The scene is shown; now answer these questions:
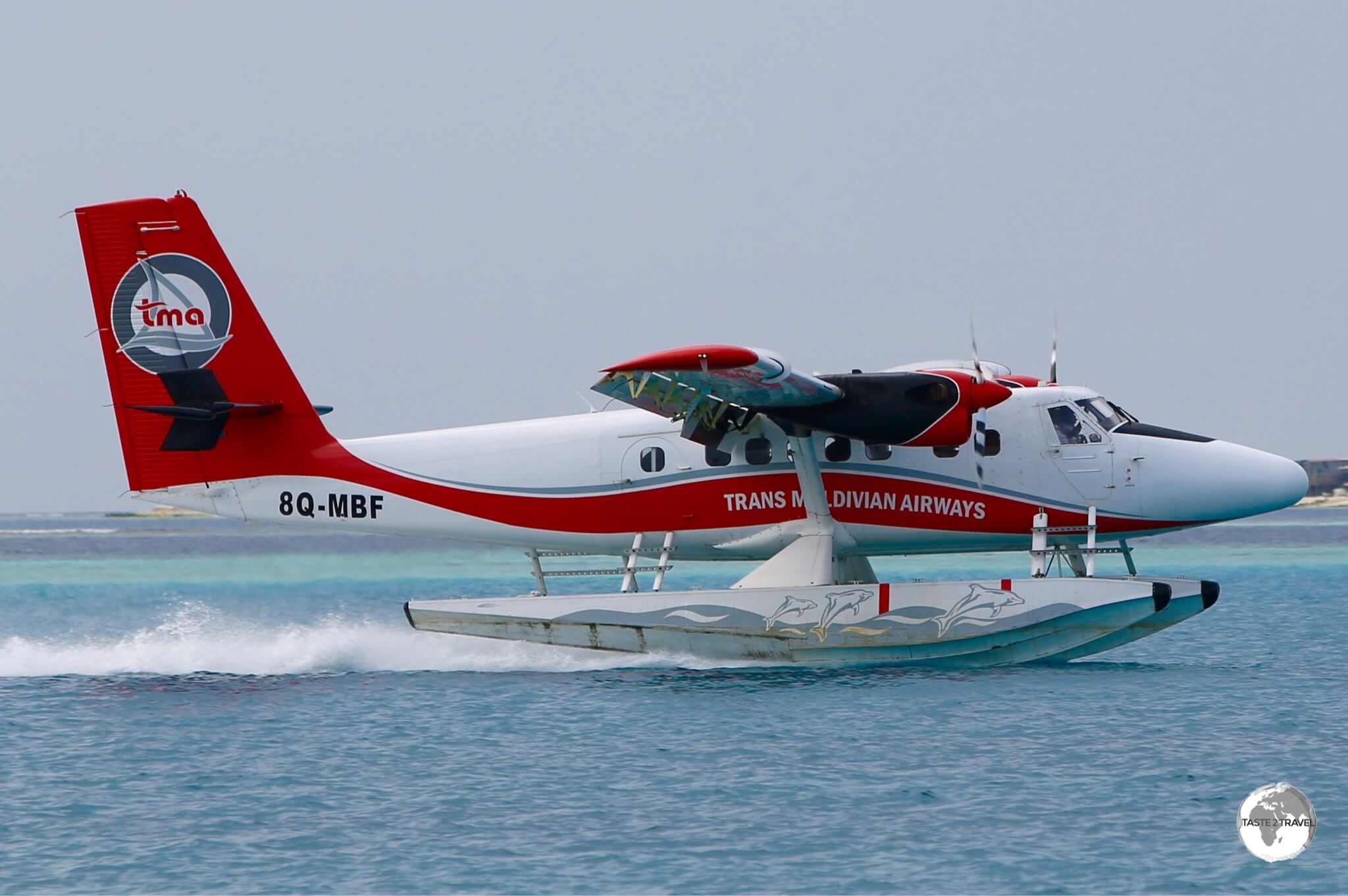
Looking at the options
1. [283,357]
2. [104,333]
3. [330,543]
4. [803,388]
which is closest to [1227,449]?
[803,388]

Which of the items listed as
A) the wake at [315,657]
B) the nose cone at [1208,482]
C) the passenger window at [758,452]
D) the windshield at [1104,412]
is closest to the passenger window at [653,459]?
the passenger window at [758,452]

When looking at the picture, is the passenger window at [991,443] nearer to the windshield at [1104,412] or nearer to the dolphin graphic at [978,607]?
the windshield at [1104,412]

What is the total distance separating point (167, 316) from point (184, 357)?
54 cm

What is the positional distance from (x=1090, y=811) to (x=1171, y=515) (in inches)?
269

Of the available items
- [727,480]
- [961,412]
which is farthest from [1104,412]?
[727,480]

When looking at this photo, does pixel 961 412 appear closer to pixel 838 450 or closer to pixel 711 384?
pixel 838 450

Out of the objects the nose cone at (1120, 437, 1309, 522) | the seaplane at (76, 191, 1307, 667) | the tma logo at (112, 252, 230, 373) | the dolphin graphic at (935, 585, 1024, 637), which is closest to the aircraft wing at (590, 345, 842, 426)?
the seaplane at (76, 191, 1307, 667)

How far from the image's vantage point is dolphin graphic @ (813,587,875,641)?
15.6m

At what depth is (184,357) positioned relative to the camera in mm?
17078

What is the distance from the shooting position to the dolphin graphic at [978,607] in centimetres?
1524

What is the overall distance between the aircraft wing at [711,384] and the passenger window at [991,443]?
7.16ft

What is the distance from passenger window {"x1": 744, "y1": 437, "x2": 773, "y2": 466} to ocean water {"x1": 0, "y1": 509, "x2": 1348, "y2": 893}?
247cm

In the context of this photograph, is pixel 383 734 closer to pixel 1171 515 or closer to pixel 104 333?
pixel 104 333

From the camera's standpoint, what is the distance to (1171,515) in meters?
15.7
